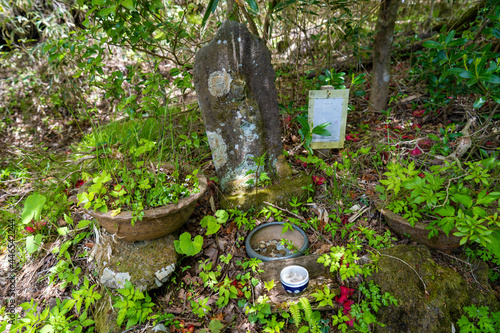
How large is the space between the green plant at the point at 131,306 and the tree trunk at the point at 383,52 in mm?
3286

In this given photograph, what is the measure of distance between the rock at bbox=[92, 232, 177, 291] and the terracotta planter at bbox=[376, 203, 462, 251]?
5.70 ft

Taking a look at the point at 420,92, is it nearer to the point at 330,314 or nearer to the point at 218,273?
the point at 330,314

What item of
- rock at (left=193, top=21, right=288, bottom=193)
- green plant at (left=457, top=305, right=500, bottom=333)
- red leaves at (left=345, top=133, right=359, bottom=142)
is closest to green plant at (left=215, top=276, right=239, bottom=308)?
rock at (left=193, top=21, right=288, bottom=193)

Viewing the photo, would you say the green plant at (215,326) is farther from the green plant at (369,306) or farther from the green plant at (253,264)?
the green plant at (369,306)

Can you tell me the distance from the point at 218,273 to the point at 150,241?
2.05ft

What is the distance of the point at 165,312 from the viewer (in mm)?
1930

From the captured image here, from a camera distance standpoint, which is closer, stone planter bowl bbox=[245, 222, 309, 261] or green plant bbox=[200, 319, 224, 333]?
green plant bbox=[200, 319, 224, 333]

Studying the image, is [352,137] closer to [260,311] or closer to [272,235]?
[272,235]

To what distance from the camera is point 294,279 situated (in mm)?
1771

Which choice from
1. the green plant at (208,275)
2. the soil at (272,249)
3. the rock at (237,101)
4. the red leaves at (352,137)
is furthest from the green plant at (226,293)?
the red leaves at (352,137)

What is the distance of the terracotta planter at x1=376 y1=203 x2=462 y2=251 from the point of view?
1.90 m

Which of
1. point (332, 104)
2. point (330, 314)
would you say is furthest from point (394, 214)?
point (332, 104)

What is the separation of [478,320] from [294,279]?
116 centimetres

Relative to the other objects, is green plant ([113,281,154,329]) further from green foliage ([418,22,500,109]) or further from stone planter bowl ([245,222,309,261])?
green foliage ([418,22,500,109])
